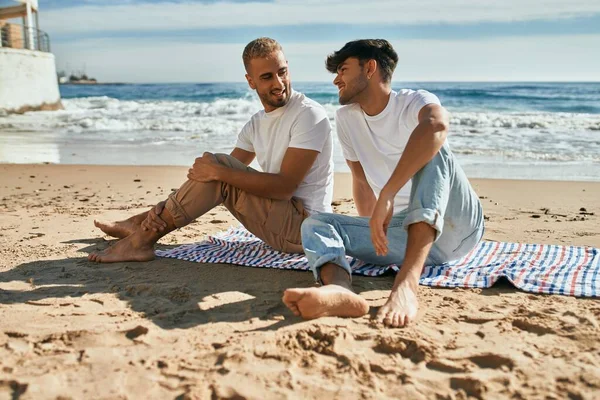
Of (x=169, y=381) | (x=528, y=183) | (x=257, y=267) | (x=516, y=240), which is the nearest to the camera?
(x=169, y=381)

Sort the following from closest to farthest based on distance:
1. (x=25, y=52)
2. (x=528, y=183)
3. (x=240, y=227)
Result: (x=240, y=227)
(x=528, y=183)
(x=25, y=52)

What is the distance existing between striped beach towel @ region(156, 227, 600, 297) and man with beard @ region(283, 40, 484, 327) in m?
0.14

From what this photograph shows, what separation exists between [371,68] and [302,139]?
0.56 metres

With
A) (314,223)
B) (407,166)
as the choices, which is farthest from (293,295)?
(407,166)

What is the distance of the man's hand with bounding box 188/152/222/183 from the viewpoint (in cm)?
343

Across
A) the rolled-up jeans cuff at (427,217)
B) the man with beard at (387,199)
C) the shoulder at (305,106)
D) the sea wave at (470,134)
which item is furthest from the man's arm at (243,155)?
the sea wave at (470,134)

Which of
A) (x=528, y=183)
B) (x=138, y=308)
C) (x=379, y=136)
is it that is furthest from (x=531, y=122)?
(x=138, y=308)

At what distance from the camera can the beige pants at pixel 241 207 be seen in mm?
3525

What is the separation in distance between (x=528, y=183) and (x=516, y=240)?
275 cm

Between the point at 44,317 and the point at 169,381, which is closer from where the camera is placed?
the point at 169,381

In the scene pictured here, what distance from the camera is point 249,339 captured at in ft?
8.02

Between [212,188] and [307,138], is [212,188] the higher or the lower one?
the lower one

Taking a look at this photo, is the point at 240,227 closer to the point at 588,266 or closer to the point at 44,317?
the point at 44,317

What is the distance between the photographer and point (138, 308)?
9.43 ft
